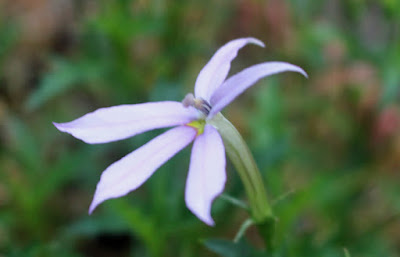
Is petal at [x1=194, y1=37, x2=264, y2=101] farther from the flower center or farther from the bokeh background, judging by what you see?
the bokeh background

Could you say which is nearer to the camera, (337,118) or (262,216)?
(262,216)

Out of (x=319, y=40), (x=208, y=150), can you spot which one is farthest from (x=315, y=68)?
(x=208, y=150)

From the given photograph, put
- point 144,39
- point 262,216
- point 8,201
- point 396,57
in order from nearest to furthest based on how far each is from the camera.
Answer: point 262,216 → point 396,57 → point 8,201 → point 144,39

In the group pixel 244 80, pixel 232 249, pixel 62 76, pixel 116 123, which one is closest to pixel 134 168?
pixel 116 123

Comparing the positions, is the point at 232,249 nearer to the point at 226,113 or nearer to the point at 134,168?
the point at 134,168

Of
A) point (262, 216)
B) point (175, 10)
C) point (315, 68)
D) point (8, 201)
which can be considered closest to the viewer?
point (262, 216)

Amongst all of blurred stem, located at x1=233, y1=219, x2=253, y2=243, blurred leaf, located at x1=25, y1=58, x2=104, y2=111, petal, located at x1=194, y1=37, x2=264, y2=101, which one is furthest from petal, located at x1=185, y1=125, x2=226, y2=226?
blurred leaf, located at x1=25, y1=58, x2=104, y2=111

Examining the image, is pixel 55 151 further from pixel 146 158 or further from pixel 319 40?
pixel 146 158
